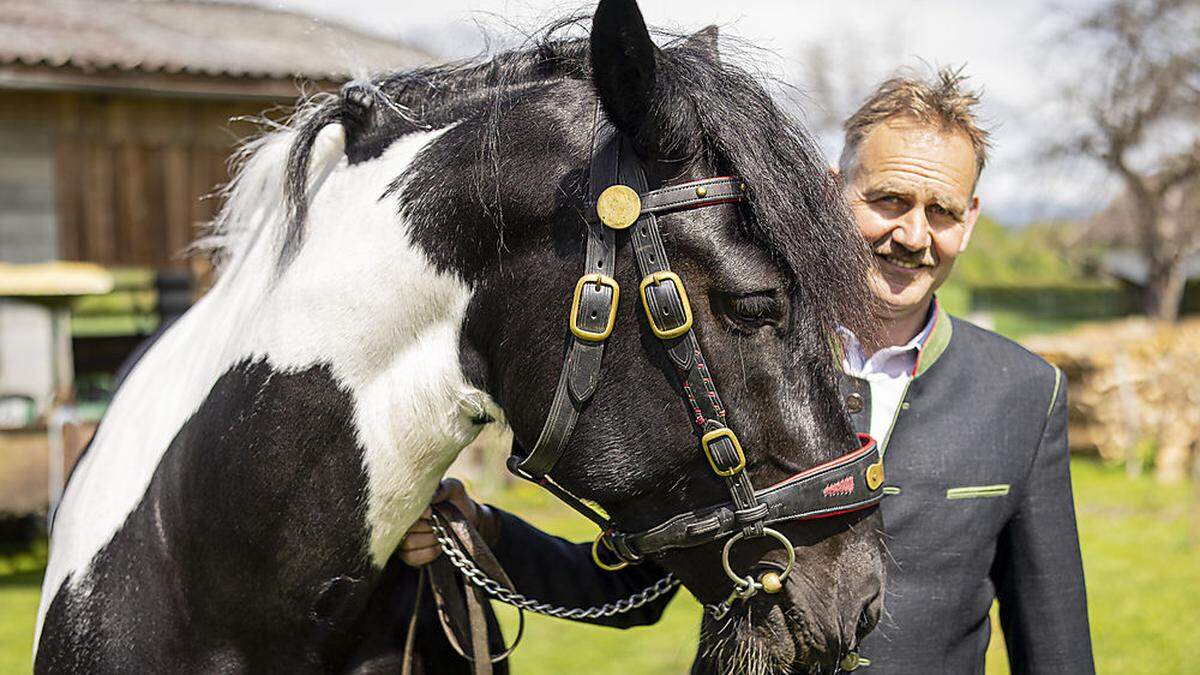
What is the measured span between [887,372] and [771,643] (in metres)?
0.86

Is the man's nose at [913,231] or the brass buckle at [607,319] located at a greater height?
the man's nose at [913,231]

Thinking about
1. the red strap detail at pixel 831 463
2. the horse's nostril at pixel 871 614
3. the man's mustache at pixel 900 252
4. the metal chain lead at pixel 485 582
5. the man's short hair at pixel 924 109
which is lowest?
the metal chain lead at pixel 485 582

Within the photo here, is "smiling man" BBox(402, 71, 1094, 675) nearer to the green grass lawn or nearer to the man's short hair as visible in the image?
the man's short hair

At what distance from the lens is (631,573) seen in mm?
2420

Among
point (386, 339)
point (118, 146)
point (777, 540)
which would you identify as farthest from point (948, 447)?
point (118, 146)

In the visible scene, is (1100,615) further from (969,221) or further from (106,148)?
(106,148)

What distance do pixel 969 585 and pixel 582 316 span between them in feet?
3.60

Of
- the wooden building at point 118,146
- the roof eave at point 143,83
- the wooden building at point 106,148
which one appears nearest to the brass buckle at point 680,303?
the roof eave at point 143,83

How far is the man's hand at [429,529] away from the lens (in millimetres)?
2012

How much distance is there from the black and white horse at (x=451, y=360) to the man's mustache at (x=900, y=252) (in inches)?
18.7

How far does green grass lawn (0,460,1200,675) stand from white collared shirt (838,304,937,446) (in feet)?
9.37

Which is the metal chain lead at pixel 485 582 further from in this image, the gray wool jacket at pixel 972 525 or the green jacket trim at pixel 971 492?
the green jacket trim at pixel 971 492

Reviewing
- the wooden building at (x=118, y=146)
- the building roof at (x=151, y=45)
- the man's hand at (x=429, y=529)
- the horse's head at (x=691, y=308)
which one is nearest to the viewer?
the horse's head at (x=691, y=308)

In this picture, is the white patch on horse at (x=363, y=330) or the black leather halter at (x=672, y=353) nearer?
the black leather halter at (x=672, y=353)
